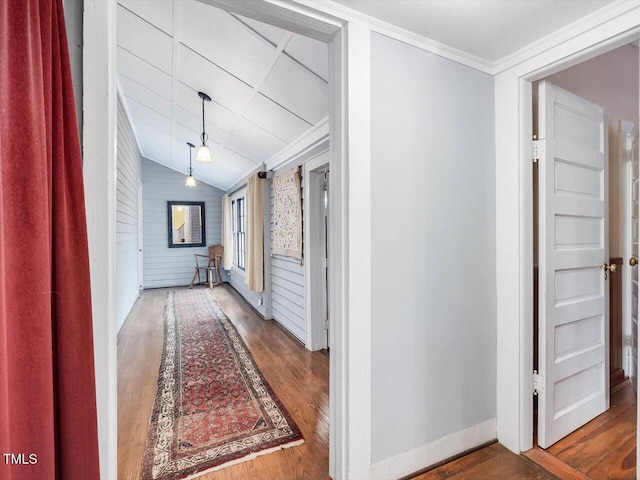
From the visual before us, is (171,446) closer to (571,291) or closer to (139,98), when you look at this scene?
(571,291)

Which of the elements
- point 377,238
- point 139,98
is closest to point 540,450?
point 377,238

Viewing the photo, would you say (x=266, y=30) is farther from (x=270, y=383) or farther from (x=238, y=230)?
(x=238, y=230)

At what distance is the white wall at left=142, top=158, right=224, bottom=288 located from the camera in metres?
6.70

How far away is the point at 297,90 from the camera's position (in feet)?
7.82

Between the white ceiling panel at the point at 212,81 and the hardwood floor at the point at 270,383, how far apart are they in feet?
7.94

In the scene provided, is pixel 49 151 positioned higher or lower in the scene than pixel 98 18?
lower

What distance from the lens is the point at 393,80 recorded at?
152cm

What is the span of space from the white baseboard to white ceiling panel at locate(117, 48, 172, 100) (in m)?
3.32

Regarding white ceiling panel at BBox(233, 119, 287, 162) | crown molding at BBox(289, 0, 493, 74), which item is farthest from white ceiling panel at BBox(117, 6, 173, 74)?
crown molding at BBox(289, 0, 493, 74)

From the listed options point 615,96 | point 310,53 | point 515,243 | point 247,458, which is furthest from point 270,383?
point 615,96

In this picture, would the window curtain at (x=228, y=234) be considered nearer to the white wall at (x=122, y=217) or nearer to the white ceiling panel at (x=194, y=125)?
the white wall at (x=122, y=217)

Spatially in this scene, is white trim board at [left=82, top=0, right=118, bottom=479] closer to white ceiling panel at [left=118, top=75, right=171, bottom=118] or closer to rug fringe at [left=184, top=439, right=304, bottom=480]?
rug fringe at [left=184, top=439, right=304, bottom=480]

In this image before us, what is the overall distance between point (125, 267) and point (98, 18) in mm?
4122

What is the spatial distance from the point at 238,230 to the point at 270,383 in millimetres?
4045
